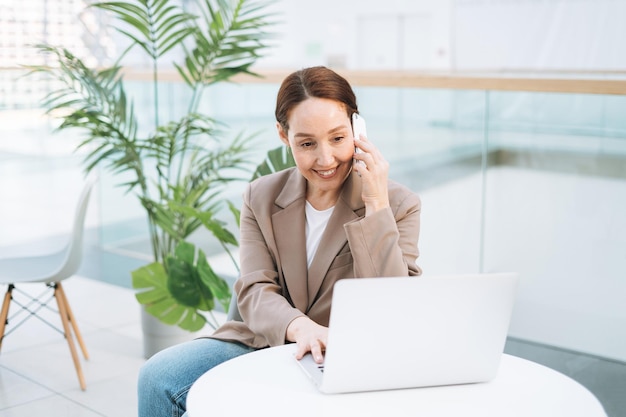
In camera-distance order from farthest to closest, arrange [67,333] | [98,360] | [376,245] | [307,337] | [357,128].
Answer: [98,360]
[67,333]
[357,128]
[376,245]
[307,337]

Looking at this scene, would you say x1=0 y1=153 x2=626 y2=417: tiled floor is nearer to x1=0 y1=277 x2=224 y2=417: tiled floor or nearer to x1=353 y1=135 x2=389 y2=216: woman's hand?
x1=0 y1=277 x2=224 y2=417: tiled floor

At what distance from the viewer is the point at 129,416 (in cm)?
354

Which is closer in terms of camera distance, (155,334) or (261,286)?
(261,286)

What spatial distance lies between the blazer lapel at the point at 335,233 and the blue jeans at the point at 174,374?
295 millimetres

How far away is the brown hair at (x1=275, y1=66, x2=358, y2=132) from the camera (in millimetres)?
2166

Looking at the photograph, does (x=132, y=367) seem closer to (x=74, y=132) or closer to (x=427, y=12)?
(x=74, y=132)

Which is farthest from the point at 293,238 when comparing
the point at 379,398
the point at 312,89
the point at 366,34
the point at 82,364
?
the point at 366,34

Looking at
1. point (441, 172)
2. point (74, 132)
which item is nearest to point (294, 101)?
point (441, 172)

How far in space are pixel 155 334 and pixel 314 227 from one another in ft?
7.19

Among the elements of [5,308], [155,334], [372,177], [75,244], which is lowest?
[155,334]

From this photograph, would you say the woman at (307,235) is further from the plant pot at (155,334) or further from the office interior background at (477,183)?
the plant pot at (155,334)

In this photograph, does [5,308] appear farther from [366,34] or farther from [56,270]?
[366,34]

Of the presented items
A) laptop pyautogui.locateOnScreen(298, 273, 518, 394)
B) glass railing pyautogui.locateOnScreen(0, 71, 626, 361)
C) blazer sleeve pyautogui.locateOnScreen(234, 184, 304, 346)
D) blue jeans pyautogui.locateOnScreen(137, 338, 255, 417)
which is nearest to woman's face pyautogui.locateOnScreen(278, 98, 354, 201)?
blazer sleeve pyautogui.locateOnScreen(234, 184, 304, 346)

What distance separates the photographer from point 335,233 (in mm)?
2250
